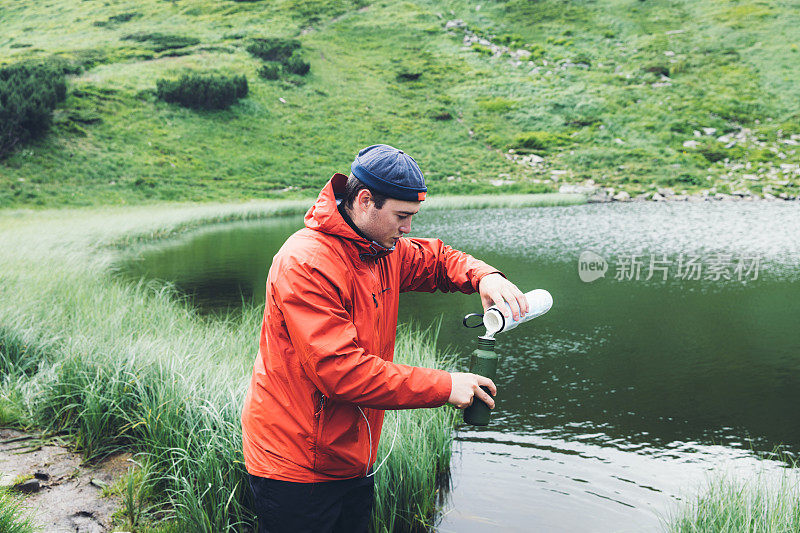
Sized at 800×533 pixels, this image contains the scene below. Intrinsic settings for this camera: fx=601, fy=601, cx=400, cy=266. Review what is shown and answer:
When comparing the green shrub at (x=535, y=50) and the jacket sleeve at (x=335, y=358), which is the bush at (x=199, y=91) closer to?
the green shrub at (x=535, y=50)

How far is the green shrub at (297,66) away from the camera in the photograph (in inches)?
2110

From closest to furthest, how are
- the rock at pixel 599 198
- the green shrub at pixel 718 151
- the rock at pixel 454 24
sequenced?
the rock at pixel 599 198 → the green shrub at pixel 718 151 → the rock at pixel 454 24

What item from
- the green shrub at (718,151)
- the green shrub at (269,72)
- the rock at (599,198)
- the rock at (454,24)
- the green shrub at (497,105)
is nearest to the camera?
the rock at (599,198)

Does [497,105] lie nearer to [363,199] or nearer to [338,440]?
[363,199]

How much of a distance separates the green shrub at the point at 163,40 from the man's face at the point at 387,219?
193 ft

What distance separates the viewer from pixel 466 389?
2.04 meters

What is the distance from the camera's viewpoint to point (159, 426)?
156 inches

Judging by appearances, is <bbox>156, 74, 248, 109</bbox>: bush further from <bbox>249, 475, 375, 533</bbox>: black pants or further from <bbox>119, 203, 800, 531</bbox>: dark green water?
<bbox>249, 475, 375, 533</bbox>: black pants

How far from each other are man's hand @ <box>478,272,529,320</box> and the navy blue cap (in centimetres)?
56

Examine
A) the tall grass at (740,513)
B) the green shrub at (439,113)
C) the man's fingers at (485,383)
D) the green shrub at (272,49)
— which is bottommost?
the tall grass at (740,513)

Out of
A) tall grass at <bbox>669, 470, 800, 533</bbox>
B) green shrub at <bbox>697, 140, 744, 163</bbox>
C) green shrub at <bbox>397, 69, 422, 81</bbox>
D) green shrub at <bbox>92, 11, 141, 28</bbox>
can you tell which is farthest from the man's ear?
green shrub at <bbox>92, 11, 141, 28</bbox>

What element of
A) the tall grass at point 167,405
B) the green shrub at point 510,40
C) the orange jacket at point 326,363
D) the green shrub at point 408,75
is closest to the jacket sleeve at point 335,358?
the orange jacket at point 326,363

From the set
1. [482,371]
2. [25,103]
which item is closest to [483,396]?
[482,371]

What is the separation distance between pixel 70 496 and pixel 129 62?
5317 cm
